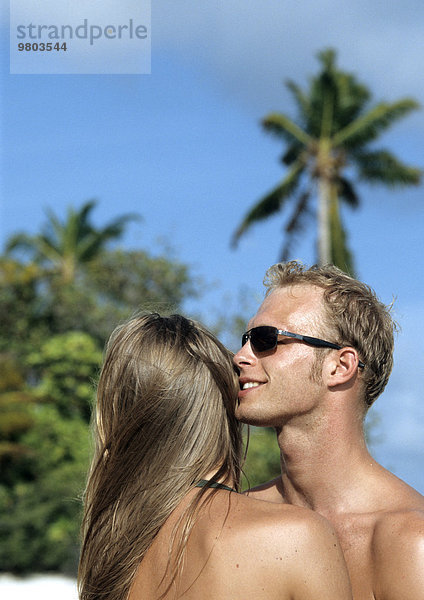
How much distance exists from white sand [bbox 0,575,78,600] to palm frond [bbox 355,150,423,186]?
1460 cm

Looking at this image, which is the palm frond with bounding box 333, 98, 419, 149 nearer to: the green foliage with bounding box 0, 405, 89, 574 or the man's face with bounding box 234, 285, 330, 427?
the green foliage with bounding box 0, 405, 89, 574

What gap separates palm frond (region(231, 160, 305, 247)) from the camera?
90.9 feet

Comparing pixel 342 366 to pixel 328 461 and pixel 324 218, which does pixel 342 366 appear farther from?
pixel 324 218

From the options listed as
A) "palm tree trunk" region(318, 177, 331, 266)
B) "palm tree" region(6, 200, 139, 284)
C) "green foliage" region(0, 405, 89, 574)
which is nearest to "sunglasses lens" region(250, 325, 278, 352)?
"green foliage" region(0, 405, 89, 574)

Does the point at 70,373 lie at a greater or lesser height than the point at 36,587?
greater

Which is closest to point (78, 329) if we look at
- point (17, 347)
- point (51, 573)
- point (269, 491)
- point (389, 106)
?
point (17, 347)

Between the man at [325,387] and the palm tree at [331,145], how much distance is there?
2301 cm

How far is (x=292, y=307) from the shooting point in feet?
11.9

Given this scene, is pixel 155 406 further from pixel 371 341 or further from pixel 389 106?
pixel 389 106

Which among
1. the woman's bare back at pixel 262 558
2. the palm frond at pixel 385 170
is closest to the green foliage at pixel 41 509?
the palm frond at pixel 385 170

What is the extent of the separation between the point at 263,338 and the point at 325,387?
0.31 meters

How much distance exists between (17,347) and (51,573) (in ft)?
24.2

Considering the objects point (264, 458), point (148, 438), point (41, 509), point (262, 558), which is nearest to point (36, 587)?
point (41, 509)

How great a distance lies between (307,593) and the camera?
8.66 feet
